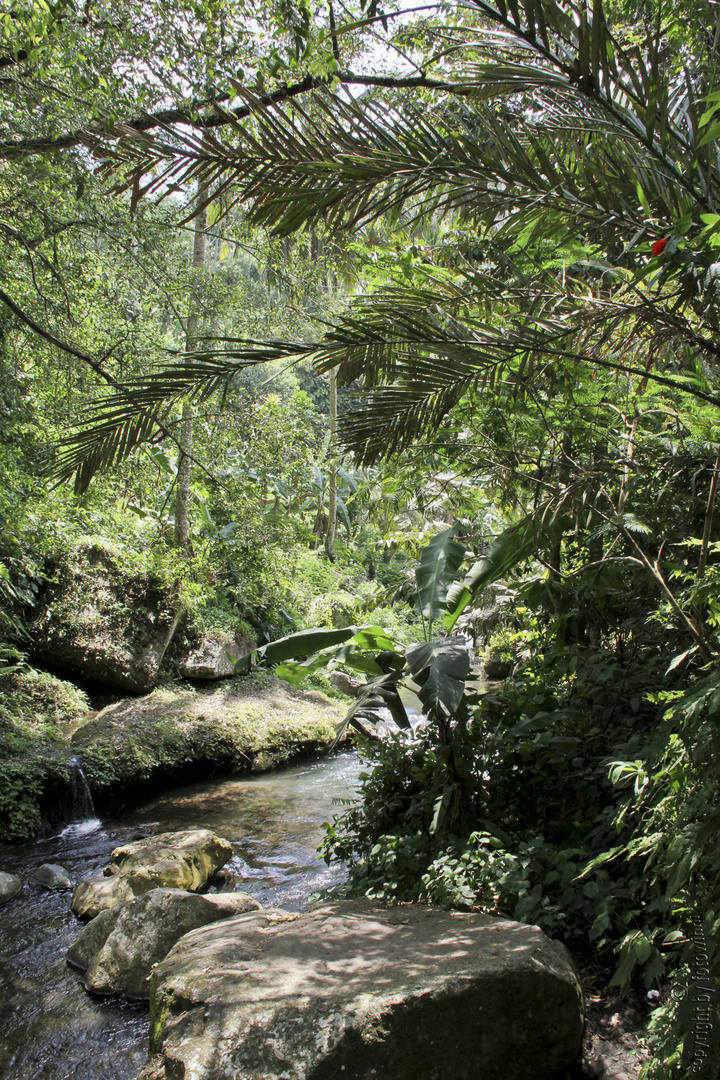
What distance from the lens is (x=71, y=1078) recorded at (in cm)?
345

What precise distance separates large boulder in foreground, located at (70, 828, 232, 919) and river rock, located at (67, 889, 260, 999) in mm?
395

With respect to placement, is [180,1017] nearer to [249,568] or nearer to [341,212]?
[341,212]

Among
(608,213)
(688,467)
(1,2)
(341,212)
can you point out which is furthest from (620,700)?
(1,2)

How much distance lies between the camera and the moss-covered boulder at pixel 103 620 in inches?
366

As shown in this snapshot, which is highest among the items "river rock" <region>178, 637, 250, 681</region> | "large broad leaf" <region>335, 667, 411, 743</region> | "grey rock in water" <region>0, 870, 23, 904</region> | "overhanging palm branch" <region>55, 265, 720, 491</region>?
"overhanging palm branch" <region>55, 265, 720, 491</region>

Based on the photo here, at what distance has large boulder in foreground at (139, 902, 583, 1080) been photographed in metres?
2.46

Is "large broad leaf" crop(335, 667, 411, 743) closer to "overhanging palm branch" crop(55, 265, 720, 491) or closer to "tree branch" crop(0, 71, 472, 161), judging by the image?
"overhanging palm branch" crop(55, 265, 720, 491)

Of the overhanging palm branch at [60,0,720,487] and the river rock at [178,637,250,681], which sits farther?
the river rock at [178,637,250,681]

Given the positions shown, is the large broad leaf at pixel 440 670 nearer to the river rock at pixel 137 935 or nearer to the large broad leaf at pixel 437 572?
the large broad leaf at pixel 437 572

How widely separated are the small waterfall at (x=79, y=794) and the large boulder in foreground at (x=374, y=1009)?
187 inches

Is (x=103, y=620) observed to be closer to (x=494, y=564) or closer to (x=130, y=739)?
(x=130, y=739)

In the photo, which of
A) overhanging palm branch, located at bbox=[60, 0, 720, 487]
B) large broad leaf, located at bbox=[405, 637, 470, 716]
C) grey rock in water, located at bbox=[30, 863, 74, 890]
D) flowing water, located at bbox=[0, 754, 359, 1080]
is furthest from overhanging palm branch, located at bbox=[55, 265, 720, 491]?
grey rock in water, located at bbox=[30, 863, 74, 890]

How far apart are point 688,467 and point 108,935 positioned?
452cm

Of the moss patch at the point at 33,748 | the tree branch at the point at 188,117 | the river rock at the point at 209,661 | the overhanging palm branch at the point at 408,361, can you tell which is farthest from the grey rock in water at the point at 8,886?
the tree branch at the point at 188,117
